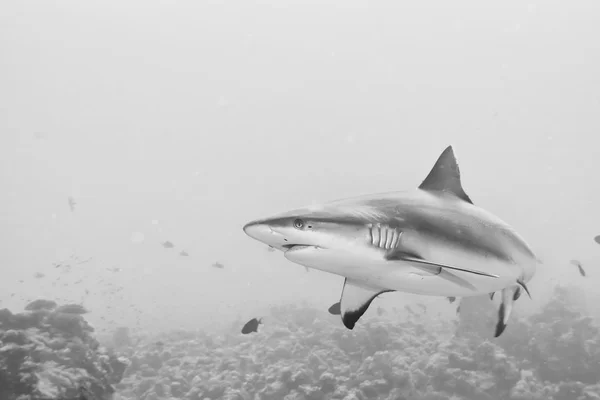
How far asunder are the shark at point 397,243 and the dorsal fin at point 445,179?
5 cm

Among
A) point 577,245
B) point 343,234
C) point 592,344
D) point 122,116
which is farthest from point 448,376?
point 577,245

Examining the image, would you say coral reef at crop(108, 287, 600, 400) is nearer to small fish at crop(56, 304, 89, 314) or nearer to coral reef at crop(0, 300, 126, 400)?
small fish at crop(56, 304, 89, 314)

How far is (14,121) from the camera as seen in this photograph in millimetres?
126750

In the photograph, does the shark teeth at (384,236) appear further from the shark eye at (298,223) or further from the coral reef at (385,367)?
the coral reef at (385,367)

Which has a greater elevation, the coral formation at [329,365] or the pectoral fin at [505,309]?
the pectoral fin at [505,309]

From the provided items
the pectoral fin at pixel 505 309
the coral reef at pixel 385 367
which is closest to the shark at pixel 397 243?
the pectoral fin at pixel 505 309

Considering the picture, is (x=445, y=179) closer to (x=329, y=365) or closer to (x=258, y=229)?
(x=258, y=229)

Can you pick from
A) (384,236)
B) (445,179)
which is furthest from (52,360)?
(445,179)

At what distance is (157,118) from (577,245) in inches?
8100

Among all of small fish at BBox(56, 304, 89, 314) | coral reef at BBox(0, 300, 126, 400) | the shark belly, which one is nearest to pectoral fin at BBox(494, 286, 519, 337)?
the shark belly

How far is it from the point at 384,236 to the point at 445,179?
1526 mm

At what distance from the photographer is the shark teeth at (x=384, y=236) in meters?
2.66

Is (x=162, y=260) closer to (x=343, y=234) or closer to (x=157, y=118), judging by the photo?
(x=157, y=118)

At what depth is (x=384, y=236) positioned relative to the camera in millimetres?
2697
